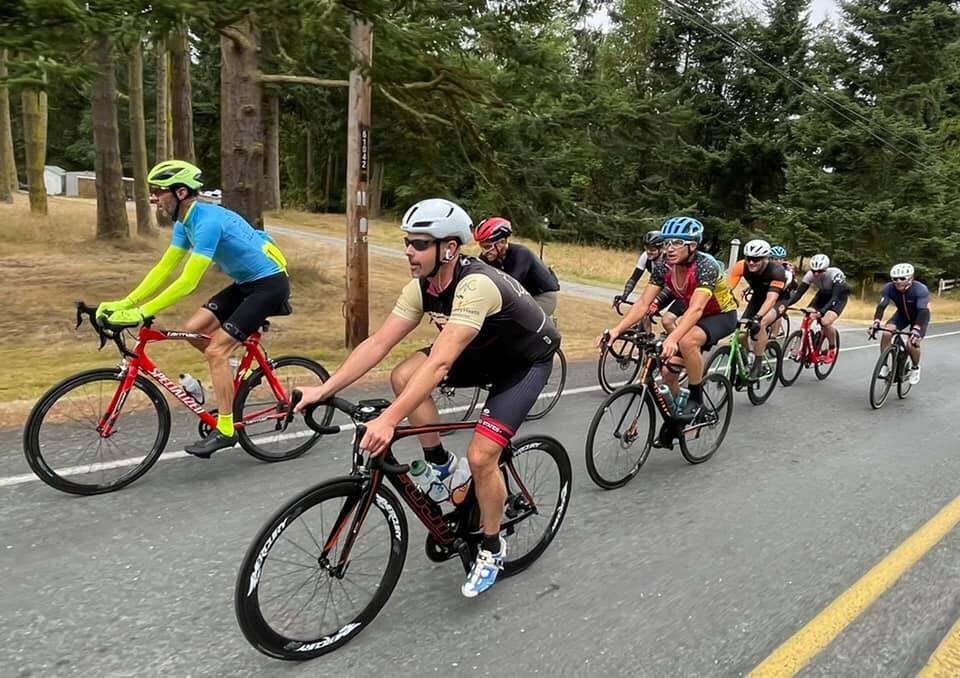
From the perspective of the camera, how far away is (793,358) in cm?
1005

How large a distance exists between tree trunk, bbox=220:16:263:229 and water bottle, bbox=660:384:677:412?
8677 millimetres

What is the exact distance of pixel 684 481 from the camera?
542cm

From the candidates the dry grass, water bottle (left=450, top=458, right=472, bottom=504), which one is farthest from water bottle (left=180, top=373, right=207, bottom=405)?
water bottle (left=450, top=458, right=472, bottom=504)

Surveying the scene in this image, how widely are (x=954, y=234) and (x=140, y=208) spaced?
32.9 m

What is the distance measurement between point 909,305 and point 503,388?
820 cm

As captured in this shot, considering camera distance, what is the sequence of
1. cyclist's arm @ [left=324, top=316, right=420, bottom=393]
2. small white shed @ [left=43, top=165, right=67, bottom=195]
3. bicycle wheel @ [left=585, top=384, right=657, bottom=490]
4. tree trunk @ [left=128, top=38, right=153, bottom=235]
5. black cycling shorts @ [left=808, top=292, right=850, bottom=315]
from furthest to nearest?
small white shed @ [left=43, top=165, right=67, bottom=195] < tree trunk @ [left=128, top=38, right=153, bottom=235] < black cycling shorts @ [left=808, top=292, right=850, bottom=315] < bicycle wheel @ [left=585, top=384, right=657, bottom=490] < cyclist's arm @ [left=324, top=316, right=420, bottom=393]

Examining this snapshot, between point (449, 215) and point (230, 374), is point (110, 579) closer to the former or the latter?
point (230, 374)

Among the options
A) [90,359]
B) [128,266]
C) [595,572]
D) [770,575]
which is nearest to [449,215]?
[595,572]

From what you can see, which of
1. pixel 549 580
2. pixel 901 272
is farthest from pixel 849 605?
pixel 901 272

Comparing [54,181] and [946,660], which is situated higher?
[54,181]

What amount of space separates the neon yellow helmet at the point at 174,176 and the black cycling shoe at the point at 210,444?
5.88 feet

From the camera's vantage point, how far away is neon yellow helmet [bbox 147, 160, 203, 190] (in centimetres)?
453

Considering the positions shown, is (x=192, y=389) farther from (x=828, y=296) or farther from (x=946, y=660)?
(x=828, y=296)

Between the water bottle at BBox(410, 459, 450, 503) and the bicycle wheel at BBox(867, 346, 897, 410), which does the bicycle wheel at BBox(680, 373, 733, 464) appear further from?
the bicycle wheel at BBox(867, 346, 897, 410)
